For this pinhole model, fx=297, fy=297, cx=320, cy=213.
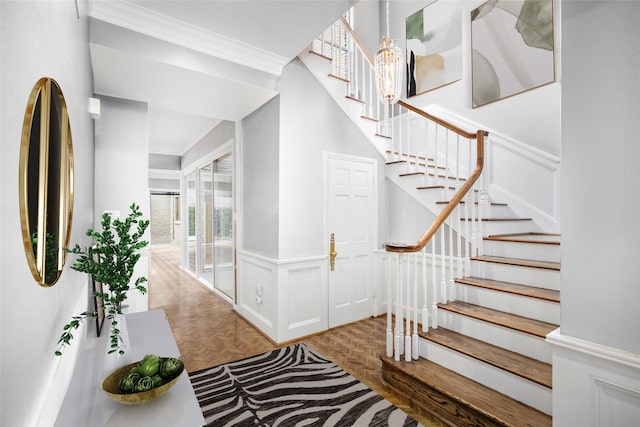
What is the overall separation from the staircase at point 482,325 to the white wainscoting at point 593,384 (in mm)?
369

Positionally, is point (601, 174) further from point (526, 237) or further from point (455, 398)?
point (526, 237)

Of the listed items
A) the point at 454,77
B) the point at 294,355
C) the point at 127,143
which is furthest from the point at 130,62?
the point at 454,77

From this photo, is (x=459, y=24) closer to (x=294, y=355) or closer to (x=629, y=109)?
(x=629, y=109)

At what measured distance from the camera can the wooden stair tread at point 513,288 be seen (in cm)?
221

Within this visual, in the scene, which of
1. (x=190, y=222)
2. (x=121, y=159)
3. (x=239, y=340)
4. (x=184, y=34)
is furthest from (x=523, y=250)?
(x=190, y=222)

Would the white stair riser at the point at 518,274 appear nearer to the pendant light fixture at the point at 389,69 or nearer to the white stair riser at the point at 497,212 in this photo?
the white stair riser at the point at 497,212

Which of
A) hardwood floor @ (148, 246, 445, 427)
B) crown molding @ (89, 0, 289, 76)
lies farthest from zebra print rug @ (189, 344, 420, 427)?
crown molding @ (89, 0, 289, 76)

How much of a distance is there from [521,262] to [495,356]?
3.30 feet

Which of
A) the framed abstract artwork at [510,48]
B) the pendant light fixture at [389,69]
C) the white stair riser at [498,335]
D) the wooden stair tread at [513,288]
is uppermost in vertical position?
the framed abstract artwork at [510,48]

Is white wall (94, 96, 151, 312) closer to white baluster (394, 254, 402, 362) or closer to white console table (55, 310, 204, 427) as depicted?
white console table (55, 310, 204, 427)

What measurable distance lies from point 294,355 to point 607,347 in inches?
92.1

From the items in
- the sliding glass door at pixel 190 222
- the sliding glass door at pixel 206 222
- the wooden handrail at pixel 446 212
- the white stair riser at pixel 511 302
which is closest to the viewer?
the white stair riser at pixel 511 302

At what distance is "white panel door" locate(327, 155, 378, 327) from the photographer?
357 cm

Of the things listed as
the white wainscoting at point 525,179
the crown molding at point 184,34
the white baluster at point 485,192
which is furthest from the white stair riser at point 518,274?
the crown molding at point 184,34
